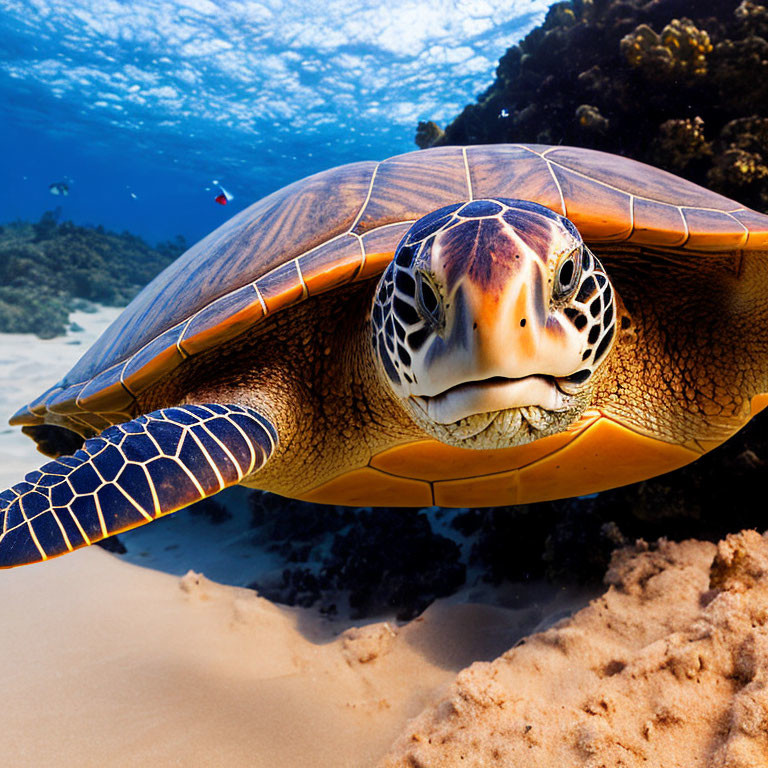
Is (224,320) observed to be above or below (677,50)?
below

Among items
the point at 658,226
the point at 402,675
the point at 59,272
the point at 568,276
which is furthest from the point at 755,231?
the point at 59,272

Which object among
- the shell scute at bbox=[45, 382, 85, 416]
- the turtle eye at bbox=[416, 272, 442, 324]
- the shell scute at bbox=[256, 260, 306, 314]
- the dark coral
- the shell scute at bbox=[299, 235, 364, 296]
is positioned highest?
the turtle eye at bbox=[416, 272, 442, 324]

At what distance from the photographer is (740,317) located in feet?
6.67

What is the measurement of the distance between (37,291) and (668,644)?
47.1 ft

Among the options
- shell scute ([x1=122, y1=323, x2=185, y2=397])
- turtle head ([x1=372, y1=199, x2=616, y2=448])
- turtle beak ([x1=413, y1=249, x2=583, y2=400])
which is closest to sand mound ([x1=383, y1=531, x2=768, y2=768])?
turtle head ([x1=372, y1=199, x2=616, y2=448])

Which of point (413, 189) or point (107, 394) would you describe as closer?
point (413, 189)

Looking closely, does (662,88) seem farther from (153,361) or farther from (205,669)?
(205,669)

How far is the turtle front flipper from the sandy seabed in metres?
0.96

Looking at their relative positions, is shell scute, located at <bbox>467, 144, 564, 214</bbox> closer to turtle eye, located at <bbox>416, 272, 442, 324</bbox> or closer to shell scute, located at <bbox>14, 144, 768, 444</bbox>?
shell scute, located at <bbox>14, 144, 768, 444</bbox>

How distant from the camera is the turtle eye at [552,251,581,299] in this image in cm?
109

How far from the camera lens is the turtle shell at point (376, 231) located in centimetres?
186

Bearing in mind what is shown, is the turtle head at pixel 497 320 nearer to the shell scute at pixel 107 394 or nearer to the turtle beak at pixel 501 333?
the turtle beak at pixel 501 333

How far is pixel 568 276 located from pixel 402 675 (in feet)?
6.63

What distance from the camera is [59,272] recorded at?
13.6 meters
